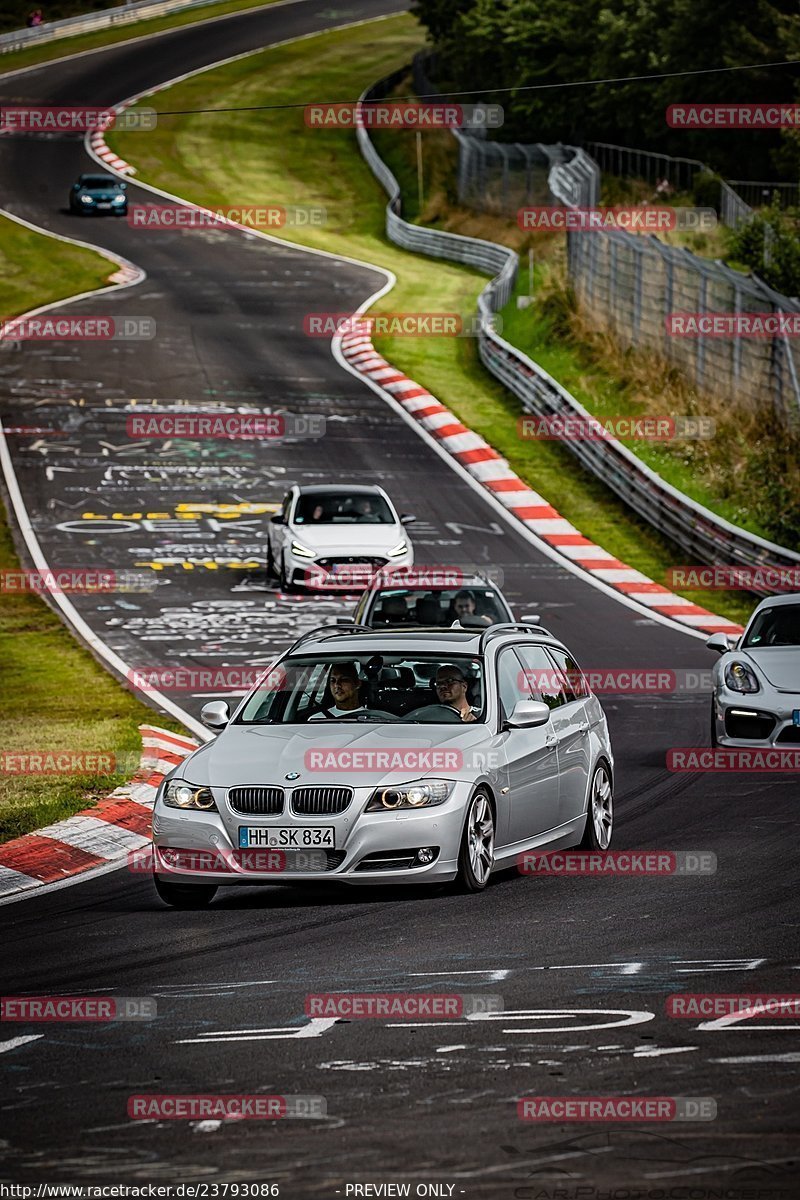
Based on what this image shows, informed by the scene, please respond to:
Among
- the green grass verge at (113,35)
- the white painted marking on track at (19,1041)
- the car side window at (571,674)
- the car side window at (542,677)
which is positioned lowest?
the green grass verge at (113,35)

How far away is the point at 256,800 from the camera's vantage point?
11.0 m

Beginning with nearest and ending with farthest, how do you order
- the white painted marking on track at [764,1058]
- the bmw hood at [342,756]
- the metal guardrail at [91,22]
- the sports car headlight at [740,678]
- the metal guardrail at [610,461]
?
the white painted marking on track at [764,1058]
the bmw hood at [342,756]
the sports car headlight at [740,678]
the metal guardrail at [610,461]
the metal guardrail at [91,22]

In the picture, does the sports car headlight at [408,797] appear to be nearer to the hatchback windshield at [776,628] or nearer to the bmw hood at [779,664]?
the bmw hood at [779,664]

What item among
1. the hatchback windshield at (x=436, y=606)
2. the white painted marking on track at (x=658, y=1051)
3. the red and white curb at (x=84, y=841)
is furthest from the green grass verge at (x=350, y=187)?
the white painted marking on track at (x=658, y=1051)

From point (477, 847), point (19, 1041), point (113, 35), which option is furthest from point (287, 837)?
point (113, 35)

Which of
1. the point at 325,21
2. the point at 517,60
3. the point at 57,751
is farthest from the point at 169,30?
the point at 57,751

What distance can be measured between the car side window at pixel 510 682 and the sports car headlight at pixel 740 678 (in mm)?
4259

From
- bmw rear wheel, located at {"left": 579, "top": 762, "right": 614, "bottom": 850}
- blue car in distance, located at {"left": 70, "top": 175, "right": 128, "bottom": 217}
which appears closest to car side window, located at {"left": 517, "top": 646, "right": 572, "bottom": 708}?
bmw rear wheel, located at {"left": 579, "top": 762, "right": 614, "bottom": 850}

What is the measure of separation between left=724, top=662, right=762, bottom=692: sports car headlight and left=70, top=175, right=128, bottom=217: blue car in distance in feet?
165

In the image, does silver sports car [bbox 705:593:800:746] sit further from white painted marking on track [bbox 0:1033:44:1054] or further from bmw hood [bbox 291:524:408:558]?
bmw hood [bbox 291:524:408:558]

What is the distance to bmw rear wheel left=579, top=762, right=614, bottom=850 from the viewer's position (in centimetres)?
1291

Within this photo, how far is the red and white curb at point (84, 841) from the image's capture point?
490 inches

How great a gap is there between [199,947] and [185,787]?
1.43 m

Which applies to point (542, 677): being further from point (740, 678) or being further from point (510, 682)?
point (740, 678)
